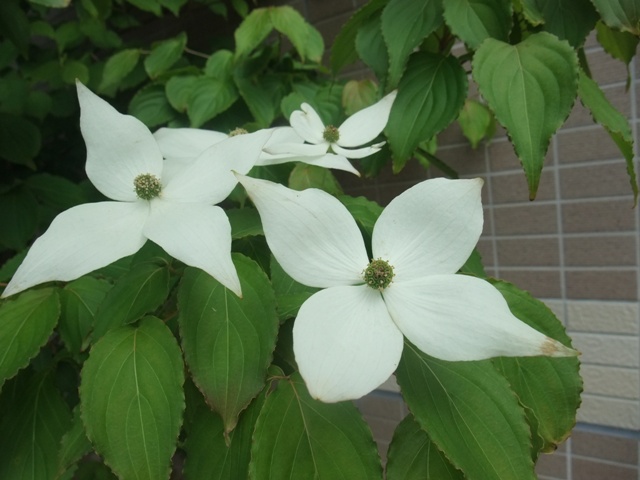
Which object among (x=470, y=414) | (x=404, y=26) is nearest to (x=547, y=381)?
(x=470, y=414)

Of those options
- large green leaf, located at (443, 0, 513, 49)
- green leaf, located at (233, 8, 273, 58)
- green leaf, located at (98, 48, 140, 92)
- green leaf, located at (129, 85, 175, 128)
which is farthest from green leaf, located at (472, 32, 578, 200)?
green leaf, located at (98, 48, 140, 92)

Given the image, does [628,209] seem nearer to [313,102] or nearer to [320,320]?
[313,102]

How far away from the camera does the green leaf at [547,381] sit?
0.31 m

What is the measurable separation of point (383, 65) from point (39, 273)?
1.11ft

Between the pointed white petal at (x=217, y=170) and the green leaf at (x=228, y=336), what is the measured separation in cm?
4

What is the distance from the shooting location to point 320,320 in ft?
0.75

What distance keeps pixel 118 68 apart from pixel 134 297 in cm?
72

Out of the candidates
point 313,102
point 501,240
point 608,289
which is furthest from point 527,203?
point 313,102

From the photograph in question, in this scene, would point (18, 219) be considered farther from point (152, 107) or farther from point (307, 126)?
point (307, 126)

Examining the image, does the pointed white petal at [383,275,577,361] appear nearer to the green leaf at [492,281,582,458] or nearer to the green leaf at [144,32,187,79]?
the green leaf at [492,281,582,458]

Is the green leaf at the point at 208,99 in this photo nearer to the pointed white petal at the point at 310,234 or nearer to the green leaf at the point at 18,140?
the green leaf at the point at 18,140

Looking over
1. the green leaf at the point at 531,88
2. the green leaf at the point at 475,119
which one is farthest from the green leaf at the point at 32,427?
the green leaf at the point at 475,119

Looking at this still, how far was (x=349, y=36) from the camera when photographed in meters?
0.54

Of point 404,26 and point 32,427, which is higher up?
point 404,26
